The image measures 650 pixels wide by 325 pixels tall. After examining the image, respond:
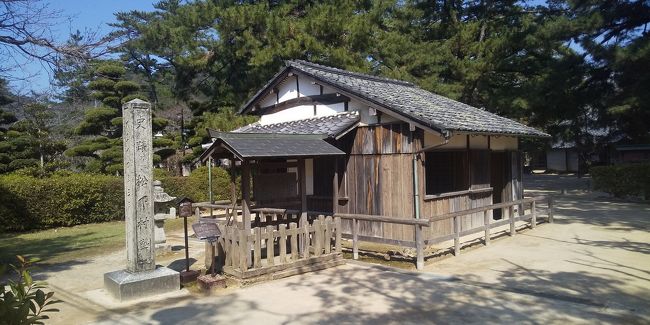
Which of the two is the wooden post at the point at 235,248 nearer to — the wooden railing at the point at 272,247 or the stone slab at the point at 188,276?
the wooden railing at the point at 272,247

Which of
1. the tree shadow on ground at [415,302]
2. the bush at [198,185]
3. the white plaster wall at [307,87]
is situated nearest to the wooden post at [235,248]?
the tree shadow on ground at [415,302]

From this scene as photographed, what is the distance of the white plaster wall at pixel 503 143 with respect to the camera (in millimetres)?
13336

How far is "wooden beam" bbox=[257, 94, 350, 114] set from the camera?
1237cm

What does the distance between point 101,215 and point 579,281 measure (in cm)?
1601

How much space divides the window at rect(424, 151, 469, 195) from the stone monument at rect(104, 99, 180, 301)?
22.8 ft

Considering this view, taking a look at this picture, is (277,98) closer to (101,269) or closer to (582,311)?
(101,269)

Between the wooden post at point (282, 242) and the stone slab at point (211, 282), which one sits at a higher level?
the wooden post at point (282, 242)

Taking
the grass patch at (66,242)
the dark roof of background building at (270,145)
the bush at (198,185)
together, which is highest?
the dark roof of background building at (270,145)

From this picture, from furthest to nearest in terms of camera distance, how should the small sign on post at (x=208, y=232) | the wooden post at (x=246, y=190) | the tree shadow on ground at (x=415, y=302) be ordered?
the wooden post at (x=246, y=190) → the small sign on post at (x=208, y=232) → the tree shadow on ground at (x=415, y=302)

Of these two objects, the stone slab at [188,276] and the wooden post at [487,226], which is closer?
the stone slab at [188,276]

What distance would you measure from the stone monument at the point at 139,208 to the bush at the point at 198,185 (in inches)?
437

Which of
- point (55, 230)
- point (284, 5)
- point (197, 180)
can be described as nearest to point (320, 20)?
point (284, 5)

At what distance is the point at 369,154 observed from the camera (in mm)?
11273

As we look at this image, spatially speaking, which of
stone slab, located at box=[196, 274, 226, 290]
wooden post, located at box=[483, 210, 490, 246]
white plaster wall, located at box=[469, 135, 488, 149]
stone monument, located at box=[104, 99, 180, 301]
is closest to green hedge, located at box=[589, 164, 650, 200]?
white plaster wall, located at box=[469, 135, 488, 149]
